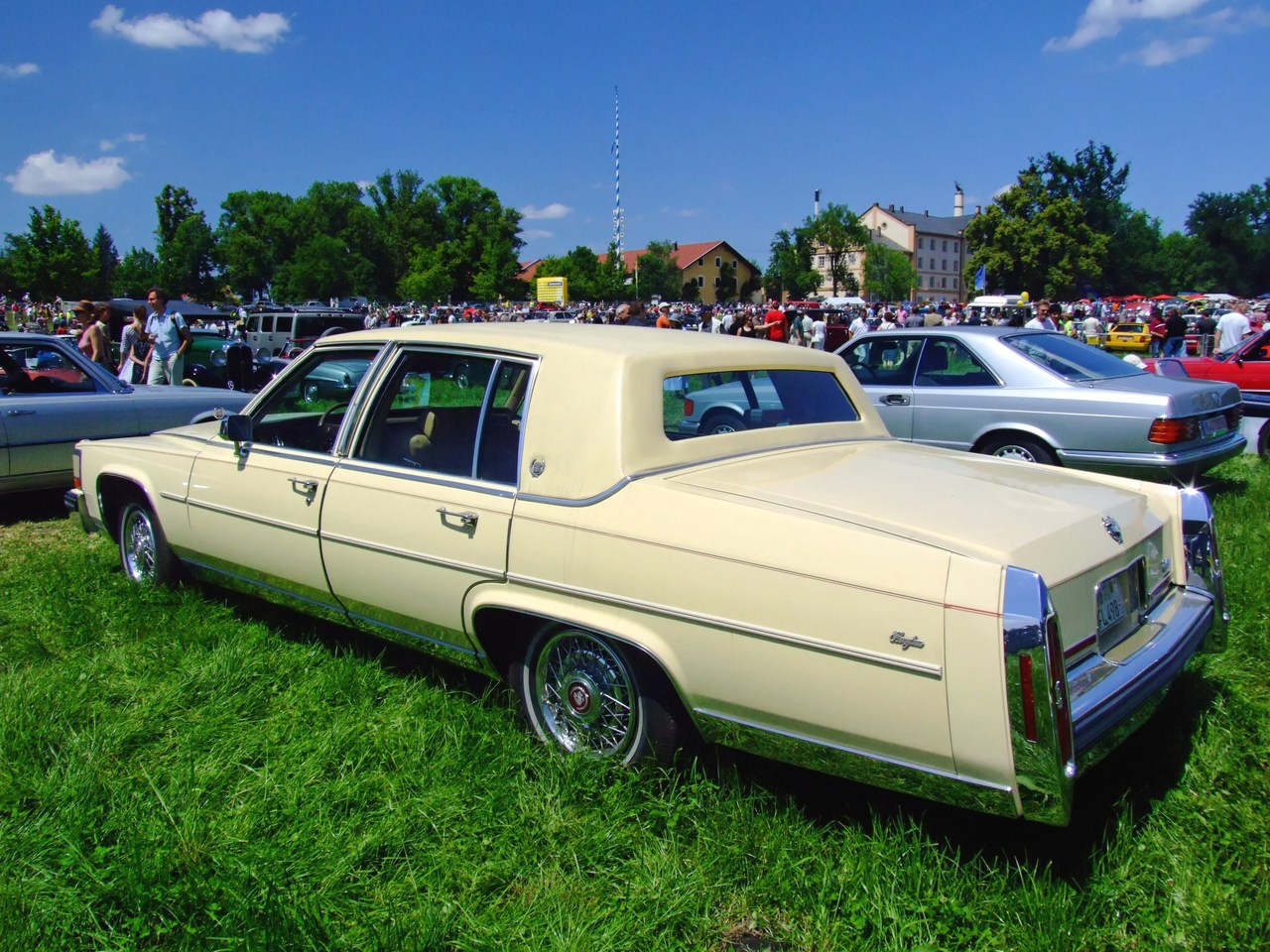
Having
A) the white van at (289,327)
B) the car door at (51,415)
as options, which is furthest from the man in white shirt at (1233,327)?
the white van at (289,327)

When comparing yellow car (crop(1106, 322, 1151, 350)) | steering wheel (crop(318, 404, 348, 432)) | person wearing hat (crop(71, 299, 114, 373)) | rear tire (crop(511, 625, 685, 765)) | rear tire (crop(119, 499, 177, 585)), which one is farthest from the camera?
yellow car (crop(1106, 322, 1151, 350))

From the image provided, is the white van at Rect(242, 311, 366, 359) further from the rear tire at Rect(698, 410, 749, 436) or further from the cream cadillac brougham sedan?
the rear tire at Rect(698, 410, 749, 436)

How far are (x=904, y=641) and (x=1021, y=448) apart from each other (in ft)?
18.6

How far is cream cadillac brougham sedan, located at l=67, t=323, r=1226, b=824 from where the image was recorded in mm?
2256

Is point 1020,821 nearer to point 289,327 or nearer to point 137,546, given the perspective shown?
point 137,546

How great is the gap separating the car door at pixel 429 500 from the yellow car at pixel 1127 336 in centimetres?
3360

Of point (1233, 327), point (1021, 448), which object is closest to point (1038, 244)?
point (1233, 327)

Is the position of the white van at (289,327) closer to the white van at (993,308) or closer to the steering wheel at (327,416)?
the steering wheel at (327,416)

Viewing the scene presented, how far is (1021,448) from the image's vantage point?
736 centimetres

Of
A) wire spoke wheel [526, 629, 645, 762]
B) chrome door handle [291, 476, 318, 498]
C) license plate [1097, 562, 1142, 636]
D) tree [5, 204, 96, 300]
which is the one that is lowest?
wire spoke wheel [526, 629, 645, 762]

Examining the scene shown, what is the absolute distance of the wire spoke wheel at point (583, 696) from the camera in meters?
2.98

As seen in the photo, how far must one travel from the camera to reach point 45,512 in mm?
7730

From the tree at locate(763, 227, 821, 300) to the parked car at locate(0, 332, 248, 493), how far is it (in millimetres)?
85434

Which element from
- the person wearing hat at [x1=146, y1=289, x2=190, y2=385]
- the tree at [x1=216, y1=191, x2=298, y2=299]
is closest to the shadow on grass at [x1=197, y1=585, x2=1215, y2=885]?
the person wearing hat at [x1=146, y1=289, x2=190, y2=385]
